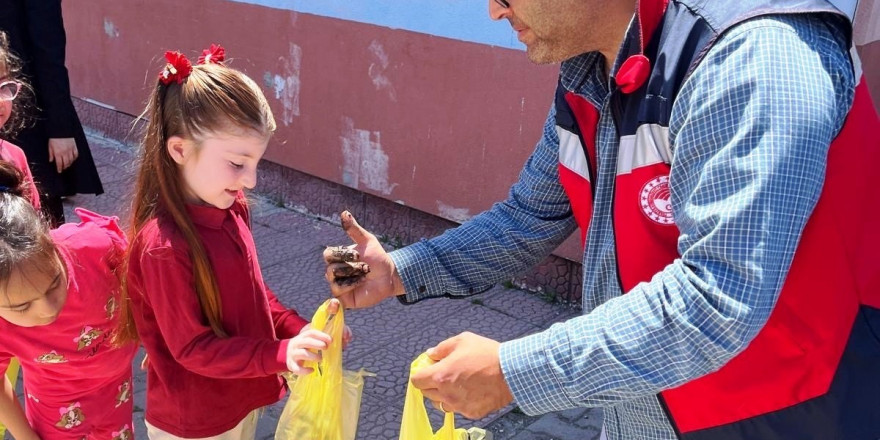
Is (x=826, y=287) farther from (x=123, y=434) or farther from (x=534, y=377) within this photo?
(x=123, y=434)

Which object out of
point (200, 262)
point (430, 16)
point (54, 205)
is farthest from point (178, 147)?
point (430, 16)

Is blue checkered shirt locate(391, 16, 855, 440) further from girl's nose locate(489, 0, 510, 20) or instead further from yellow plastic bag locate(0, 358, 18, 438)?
yellow plastic bag locate(0, 358, 18, 438)

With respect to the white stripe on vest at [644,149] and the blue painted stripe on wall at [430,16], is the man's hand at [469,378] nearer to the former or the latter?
the white stripe on vest at [644,149]

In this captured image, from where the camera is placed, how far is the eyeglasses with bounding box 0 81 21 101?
2754 millimetres

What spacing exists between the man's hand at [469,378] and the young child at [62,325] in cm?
121

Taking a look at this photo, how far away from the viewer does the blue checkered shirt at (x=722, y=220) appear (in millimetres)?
1264

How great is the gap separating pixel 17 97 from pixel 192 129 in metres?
1.48

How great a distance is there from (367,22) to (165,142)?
3.07 metres

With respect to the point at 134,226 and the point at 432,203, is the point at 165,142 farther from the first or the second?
the point at 432,203

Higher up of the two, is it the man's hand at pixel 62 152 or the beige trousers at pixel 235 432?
the man's hand at pixel 62 152

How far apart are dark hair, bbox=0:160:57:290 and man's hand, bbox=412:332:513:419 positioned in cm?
120

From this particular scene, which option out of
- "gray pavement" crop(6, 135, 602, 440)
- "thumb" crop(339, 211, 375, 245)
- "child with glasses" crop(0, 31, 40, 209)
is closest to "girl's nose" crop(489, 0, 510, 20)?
"thumb" crop(339, 211, 375, 245)

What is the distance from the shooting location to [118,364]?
98.4 inches

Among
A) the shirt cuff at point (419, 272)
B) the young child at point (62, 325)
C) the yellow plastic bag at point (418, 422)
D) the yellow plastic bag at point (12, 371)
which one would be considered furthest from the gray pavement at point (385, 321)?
the yellow plastic bag at point (418, 422)
